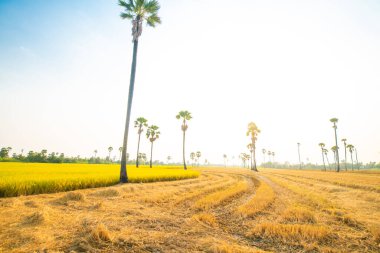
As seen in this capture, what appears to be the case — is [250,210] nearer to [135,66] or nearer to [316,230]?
[316,230]

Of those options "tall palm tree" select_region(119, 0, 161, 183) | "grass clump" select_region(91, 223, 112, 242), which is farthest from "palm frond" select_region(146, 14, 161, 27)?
"grass clump" select_region(91, 223, 112, 242)

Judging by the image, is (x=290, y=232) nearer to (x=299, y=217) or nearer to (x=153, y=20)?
(x=299, y=217)

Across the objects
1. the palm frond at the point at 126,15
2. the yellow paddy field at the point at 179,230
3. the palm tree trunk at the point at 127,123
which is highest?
the palm frond at the point at 126,15

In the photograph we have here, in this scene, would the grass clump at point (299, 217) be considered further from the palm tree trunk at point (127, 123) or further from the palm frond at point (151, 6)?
the palm frond at point (151, 6)

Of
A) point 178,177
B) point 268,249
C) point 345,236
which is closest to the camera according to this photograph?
point 268,249

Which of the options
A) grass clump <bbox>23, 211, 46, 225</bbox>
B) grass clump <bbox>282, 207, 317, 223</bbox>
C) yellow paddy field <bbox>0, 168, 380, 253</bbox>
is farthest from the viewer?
grass clump <bbox>282, 207, 317, 223</bbox>

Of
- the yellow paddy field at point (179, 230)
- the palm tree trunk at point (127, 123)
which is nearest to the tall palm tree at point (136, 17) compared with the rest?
the palm tree trunk at point (127, 123)

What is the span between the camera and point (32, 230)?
5.97 metres

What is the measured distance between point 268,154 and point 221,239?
578ft

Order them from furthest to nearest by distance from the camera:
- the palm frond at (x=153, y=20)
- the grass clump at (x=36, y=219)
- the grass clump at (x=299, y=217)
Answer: the palm frond at (x=153, y=20)
the grass clump at (x=299, y=217)
the grass clump at (x=36, y=219)

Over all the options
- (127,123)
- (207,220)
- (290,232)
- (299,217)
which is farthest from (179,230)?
(127,123)

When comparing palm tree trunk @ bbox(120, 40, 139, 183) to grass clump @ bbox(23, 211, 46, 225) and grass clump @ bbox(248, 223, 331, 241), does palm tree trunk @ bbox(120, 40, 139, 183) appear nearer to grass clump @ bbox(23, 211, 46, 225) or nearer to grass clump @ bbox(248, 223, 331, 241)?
grass clump @ bbox(23, 211, 46, 225)

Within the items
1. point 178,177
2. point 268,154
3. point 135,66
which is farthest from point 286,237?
point 268,154

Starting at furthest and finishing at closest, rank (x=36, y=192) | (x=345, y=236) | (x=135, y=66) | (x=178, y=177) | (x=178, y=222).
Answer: (x=178, y=177)
(x=135, y=66)
(x=36, y=192)
(x=178, y=222)
(x=345, y=236)
